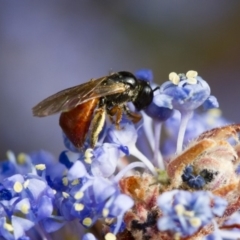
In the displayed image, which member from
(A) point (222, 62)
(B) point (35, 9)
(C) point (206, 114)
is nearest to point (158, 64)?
(A) point (222, 62)

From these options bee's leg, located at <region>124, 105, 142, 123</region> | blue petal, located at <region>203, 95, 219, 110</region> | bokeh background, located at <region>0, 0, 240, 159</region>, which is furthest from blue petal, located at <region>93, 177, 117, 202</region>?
bokeh background, located at <region>0, 0, 240, 159</region>

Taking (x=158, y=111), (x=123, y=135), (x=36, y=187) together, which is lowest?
(x=36, y=187)

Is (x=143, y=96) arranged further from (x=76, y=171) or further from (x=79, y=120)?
(x=76, y=171)

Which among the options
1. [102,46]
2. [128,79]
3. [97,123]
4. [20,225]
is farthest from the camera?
[102,46]

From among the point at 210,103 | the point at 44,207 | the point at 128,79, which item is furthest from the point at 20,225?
the point at 210,103

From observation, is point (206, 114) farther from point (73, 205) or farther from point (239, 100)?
point (239, 100)

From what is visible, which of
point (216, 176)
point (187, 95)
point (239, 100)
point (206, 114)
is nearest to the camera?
point (216, 176)

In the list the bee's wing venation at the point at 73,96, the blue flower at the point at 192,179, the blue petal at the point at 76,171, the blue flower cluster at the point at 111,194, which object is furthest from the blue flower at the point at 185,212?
the bee's wing venation at the point at 73,96
